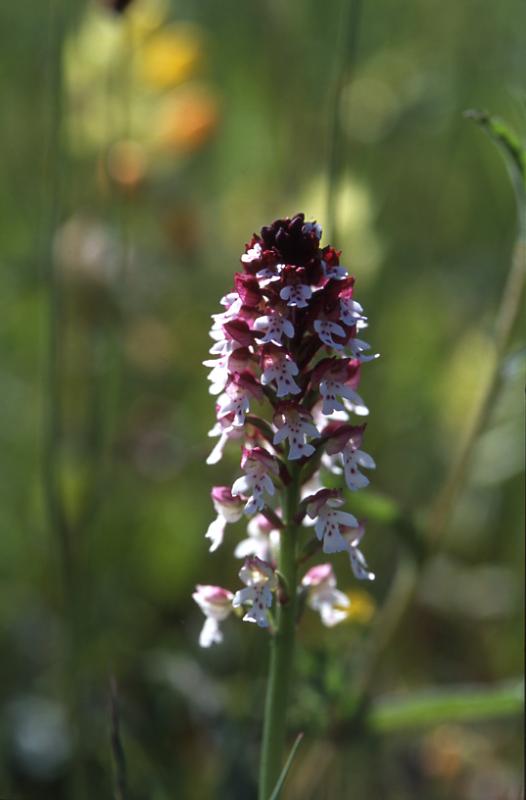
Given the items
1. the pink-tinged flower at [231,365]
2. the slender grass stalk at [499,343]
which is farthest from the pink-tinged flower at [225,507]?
the slender grass stalk at [499,343]

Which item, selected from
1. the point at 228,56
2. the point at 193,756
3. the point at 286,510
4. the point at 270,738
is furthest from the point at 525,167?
the point at 228,56

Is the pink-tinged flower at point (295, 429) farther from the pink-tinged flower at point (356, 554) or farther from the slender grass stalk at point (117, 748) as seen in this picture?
the slender grass stalk at point (117, 748)

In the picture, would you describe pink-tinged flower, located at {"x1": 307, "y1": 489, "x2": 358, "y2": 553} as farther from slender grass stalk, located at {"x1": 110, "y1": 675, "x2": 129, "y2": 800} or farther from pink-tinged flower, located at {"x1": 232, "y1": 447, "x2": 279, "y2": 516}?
slender grass stalk, located at {"x1": 110, "y1": 675, "x2": 129, "y2": 800}

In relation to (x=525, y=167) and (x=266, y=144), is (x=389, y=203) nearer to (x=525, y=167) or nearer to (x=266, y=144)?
(x=266, y=144)

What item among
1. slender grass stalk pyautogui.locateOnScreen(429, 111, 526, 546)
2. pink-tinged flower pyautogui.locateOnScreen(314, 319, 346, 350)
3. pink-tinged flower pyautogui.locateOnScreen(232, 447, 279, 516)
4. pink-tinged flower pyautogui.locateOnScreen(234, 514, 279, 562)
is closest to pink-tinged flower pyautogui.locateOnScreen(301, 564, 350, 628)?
pink-tinged flower pyautogui.locateOnScreen(234, 514, 279, 562)

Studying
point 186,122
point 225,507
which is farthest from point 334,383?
point 186,122

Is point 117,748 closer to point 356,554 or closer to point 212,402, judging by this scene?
point 356,554
